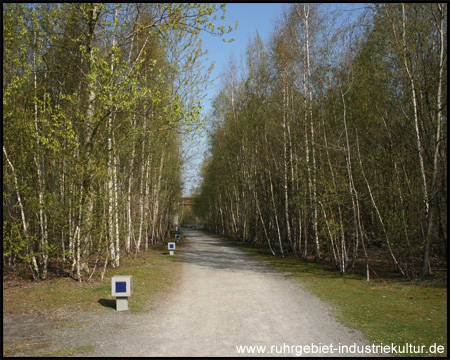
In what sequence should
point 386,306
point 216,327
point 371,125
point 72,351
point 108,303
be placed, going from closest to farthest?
point 72,351 → point 216,327 → point 386,306 → point 108,303 → point 371,125

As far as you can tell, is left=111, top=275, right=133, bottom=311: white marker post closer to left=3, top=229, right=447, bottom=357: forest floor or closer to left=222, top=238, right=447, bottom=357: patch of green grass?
left=3, top=229, right=447, bottom=357: forest floor

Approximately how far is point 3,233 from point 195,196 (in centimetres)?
4742

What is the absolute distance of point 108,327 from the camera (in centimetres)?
577

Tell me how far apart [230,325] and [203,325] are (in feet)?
1.54

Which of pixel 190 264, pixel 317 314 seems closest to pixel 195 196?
pixel 190 264

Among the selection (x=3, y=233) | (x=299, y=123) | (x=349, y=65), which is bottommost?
(x=3, y=233)

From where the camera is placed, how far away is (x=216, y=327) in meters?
5.70

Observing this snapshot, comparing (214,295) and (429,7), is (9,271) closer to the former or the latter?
(214,295)

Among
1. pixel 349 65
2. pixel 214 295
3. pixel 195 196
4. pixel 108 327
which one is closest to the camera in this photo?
pixel 108 327

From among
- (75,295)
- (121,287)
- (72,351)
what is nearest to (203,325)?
(121,287)

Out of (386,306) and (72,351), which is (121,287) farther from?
(386,306)

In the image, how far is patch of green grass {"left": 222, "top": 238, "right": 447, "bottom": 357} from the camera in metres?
5.29

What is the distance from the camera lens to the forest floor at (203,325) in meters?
4.72

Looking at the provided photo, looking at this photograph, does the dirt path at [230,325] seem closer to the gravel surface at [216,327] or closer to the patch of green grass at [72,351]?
the gravel surface at [216,327]
